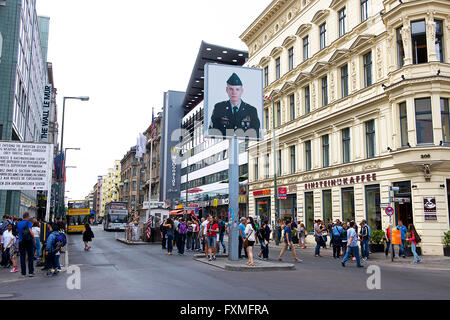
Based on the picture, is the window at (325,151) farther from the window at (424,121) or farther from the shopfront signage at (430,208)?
the shopfront signage at (430,208)

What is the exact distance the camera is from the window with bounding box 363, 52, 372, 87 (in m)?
27.2

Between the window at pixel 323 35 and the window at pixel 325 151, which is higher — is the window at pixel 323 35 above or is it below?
above

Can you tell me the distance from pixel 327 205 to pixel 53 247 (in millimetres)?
22057

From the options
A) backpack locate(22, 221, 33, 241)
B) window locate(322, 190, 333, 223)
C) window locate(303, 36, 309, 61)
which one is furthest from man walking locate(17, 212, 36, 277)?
window locate(303, 36, 309, 61)

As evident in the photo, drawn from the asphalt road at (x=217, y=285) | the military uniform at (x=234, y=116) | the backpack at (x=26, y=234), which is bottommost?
the asphalt road at (x=217, y=285)

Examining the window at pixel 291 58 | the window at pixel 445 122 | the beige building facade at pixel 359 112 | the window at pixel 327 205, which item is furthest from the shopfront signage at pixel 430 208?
the window at pixel 291 58

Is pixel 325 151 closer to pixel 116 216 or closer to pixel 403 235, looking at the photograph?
pixel 403 235

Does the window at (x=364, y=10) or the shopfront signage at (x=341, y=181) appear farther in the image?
the window at (x=364, y=10)

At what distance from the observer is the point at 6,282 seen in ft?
38.8

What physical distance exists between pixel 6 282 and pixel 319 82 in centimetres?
2655

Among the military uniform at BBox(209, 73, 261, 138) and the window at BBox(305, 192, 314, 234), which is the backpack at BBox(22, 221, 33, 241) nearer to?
the military uniform at BBox(209, 73, 261, 138)

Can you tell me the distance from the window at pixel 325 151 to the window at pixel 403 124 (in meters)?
8.03

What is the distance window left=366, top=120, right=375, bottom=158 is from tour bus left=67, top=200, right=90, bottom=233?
35631mm

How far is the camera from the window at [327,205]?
101 ft
